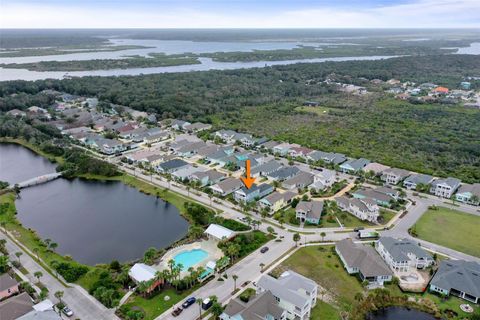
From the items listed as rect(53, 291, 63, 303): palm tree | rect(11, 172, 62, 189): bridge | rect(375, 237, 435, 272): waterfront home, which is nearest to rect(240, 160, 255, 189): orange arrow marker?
rect(375, 237, 435, 272): waterfront home

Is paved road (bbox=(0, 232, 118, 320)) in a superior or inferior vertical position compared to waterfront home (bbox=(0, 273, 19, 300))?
inferior

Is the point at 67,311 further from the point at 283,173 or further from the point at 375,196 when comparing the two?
the point at 375,196

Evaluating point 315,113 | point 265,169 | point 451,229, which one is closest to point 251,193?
point 265,169

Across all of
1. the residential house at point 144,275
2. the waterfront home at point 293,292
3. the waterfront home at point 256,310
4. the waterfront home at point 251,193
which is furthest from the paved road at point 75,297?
the waterfront home at point 251,193

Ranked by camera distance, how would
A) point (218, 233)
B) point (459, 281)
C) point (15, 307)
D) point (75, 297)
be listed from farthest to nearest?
point (218, 233) → point (459, 281) → point (75, 297) → point (15, 307)

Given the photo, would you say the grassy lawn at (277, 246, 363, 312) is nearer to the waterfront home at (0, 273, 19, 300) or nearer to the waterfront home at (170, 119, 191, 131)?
the waterfront home at (0, 273, 19, 300)

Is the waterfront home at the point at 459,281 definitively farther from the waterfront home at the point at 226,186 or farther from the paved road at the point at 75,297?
the paved road at the point at 75,297

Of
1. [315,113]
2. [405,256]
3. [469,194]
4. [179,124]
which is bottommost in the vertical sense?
[405,256]

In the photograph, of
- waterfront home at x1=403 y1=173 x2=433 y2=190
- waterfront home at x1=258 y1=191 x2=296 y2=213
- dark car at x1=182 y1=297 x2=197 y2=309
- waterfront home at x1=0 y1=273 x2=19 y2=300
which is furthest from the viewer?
waterfront home at x1=403 y1=173 x2=433 y2=190
